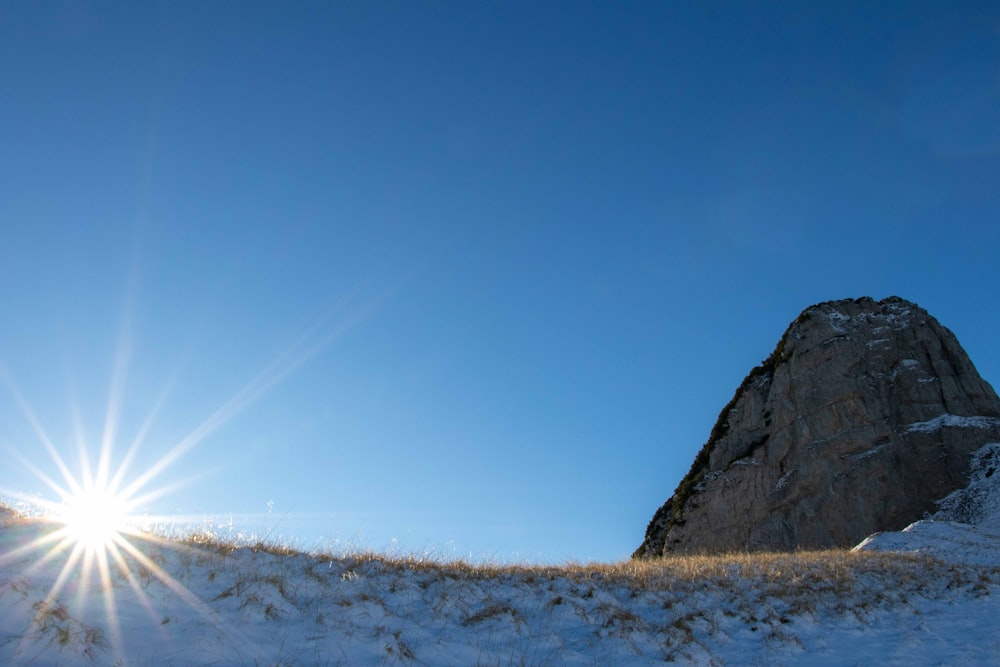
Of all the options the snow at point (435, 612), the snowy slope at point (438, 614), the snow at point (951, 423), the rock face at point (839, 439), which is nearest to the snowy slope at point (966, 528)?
the rock face at point (839, 439)

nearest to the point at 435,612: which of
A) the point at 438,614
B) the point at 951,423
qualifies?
the point at 438,614

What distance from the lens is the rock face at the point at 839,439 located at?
129 feet

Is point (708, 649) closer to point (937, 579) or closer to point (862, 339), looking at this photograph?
point (937, 579)

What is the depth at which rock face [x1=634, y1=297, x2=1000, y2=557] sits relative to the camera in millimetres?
39250

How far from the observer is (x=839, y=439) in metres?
42.8

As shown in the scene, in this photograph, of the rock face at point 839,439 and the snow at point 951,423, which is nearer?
the rock face at point 839,439

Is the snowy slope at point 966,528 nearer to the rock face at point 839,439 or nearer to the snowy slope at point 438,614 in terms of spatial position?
the rock face at point 839,439

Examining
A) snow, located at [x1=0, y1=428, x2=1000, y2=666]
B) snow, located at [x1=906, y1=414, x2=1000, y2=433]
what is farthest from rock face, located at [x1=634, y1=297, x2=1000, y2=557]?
snow, located at [x1=0, y1=428, x2=1000, y2=666]

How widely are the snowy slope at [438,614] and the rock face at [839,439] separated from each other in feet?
100

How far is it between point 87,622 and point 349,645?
267cm

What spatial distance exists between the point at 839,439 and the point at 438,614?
137ft

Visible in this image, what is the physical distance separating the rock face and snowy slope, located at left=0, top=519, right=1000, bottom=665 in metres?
30.5

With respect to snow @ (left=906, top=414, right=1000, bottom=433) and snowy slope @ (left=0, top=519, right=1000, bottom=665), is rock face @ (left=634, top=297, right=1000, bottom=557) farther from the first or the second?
snowy slope @ (left=0, top=519, right=1000, bottom=665)

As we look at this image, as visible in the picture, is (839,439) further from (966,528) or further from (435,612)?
(435,612)
